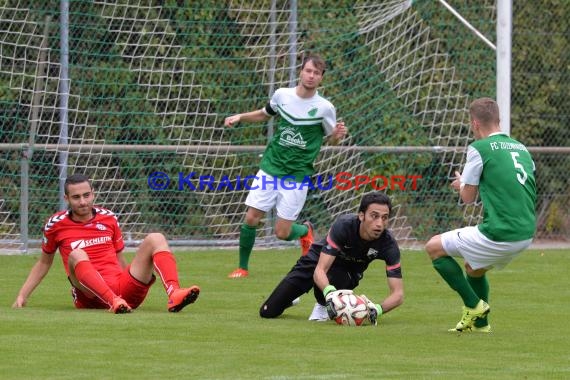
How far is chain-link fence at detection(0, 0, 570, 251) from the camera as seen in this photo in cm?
1444

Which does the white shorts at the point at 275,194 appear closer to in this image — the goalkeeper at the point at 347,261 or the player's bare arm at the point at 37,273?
the goalkeeper at the point at 347,261

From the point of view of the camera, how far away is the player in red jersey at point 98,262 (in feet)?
28.3

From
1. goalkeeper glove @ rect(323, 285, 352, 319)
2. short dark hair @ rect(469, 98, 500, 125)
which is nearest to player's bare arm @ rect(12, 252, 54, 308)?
goalkeeper glove @ rect(323, 285, 352, 319)

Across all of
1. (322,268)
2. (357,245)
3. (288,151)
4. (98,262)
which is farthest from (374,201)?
(288,151)

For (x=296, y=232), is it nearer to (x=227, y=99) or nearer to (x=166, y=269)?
(x=227, y=99)

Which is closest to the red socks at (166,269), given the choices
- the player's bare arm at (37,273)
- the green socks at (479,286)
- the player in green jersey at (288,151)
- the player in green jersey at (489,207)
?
the player's bare arm at (37,273)

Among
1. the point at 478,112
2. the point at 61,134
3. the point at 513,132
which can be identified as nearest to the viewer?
the point at 478,112

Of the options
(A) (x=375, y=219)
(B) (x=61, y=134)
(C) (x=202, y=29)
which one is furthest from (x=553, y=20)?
(A) (x=375, y=219)

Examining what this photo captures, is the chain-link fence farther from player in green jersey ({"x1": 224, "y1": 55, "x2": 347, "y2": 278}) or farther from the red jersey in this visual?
the red jersey

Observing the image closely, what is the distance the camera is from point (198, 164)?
15.3 metres

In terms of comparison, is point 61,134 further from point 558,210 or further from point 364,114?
point 558,210

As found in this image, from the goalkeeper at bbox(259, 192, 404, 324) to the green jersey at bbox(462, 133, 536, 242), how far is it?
72cm

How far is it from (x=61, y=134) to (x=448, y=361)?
8348mm

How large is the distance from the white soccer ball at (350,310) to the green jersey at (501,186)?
37.2 inches
